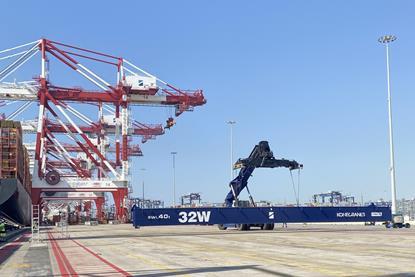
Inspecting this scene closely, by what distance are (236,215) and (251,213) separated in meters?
1.13

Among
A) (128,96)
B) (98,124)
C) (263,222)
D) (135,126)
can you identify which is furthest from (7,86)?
(263,222)

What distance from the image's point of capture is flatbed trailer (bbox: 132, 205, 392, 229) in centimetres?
3700

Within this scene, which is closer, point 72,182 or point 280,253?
point 280,253

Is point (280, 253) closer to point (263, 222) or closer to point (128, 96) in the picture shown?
point (263, 222)

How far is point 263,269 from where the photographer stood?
13.3 m

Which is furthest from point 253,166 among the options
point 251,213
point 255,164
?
point 251,213

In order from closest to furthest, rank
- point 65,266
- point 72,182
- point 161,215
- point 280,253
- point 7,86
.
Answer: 1. point 65,266
2. point 280,253
3. point 161,215
4. point 7,86
5. point 72,182

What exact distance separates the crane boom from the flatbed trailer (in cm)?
275

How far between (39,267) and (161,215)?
2168 cm

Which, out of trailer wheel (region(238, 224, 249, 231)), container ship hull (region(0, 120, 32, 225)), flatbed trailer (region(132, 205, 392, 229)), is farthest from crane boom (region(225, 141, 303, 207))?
container ship hull (region(0, 120, 32, 225))

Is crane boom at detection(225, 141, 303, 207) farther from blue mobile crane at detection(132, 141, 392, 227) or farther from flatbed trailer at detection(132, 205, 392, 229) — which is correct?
flatbed trailer at detection(132, 205, 392, 229)

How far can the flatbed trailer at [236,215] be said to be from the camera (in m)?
37.0

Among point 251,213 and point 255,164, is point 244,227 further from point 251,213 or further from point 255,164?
point 255,164

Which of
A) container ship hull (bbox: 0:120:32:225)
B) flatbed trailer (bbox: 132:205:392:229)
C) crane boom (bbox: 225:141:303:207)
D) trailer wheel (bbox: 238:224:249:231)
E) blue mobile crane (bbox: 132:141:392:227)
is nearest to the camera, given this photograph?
container ship hull (bbox: 0:120:32:225)
